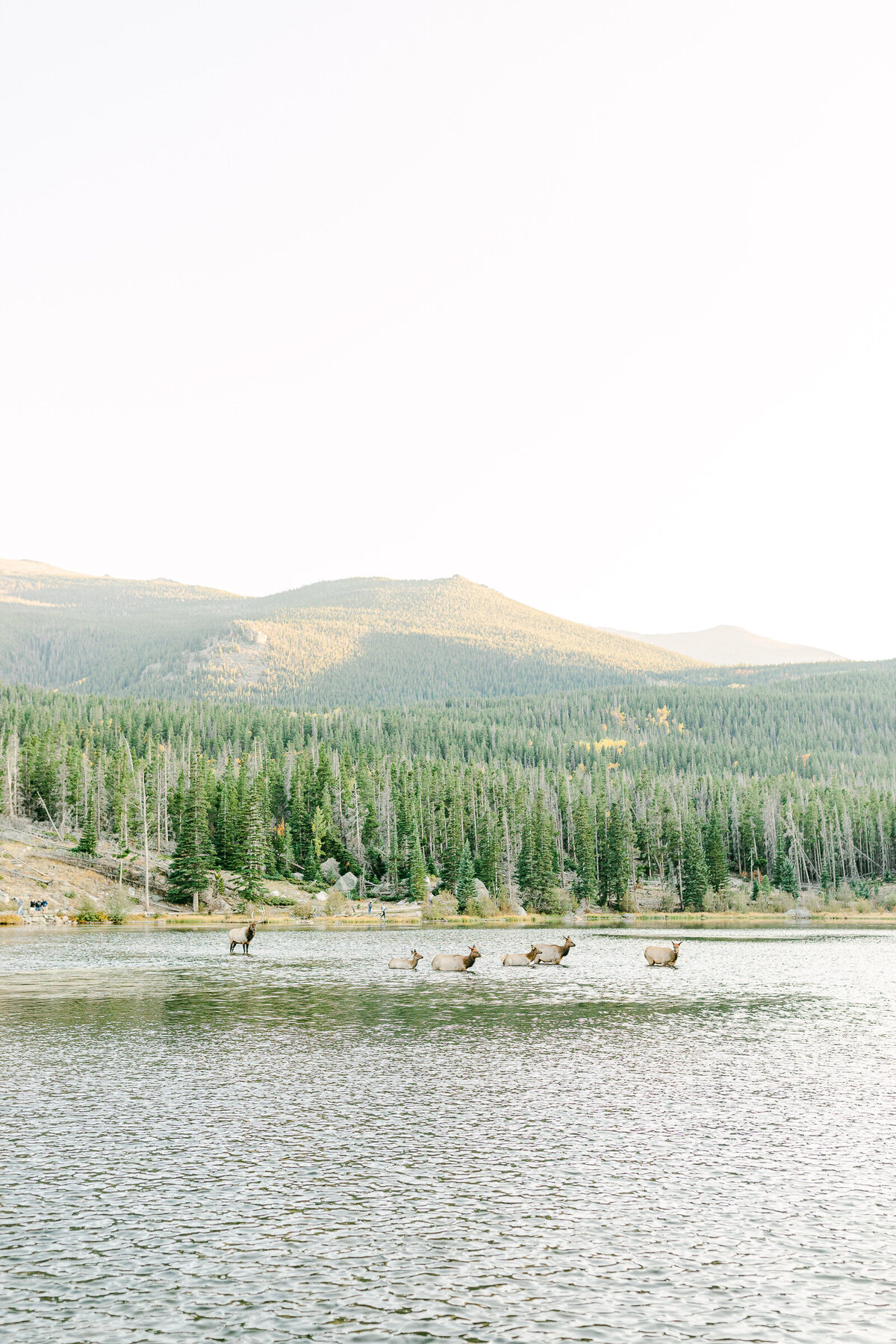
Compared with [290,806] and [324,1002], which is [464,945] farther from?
[290,806]

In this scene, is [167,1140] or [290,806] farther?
[290,806]

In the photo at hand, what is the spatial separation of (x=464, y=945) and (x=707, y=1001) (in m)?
34.0

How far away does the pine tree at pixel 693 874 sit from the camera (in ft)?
443

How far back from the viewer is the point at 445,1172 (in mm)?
17156

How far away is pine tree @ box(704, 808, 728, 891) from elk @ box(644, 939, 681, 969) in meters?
88.1

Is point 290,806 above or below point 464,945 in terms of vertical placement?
above

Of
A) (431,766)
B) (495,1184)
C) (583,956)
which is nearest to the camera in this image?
(495,1184)

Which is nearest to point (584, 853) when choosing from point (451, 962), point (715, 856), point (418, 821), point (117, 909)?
point (715, 856)

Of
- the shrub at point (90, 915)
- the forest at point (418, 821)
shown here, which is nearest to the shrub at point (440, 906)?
the forest at point (418, 821)

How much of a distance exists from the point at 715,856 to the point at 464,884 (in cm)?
4010

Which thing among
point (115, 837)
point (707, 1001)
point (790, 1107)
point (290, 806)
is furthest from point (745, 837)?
point (790, 1107)

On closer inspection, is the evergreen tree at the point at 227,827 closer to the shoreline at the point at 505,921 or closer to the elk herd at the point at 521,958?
the shoreline at the point at 505,921

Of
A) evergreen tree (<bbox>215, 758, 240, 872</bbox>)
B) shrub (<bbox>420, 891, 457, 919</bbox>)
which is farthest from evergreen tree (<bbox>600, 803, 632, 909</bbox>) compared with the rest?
evergreen tree (<bbox>215, 758, 240, 872</bbox>)

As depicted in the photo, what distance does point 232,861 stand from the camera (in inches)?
4904
